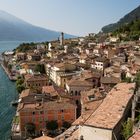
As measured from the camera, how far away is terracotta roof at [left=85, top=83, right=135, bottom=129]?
13.8 meters

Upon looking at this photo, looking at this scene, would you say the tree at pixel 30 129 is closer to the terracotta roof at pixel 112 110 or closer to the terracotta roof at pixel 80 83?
the terracotta roof at pixel 112 110

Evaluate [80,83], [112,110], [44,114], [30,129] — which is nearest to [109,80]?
[80,83]

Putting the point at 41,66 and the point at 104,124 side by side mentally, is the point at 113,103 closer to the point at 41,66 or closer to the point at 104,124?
the point at 104,124

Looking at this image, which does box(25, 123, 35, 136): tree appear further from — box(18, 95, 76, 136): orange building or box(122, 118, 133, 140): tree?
box(122, 118, 133, 140): tree

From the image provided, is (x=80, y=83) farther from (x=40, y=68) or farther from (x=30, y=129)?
(x=40, y=68)

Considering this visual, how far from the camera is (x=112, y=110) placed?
15.1 meters

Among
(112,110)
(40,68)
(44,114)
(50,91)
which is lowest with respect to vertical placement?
(44,114)

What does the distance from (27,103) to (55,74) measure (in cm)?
1470

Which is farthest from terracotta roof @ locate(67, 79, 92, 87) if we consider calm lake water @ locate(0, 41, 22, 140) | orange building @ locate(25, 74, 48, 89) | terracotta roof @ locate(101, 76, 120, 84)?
orange building @ locate(25, 74, 48, 89)

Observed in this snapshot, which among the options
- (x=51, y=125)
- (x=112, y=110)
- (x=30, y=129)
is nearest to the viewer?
(x=112, y=110)

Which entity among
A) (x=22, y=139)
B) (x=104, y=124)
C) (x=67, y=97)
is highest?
(x=104, y=124)

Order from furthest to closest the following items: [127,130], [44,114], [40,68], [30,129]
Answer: [40,68], [44,114], [30,129], [127,130]

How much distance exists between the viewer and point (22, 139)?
23.5 m

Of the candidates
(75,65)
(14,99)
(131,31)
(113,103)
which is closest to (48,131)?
(113,103)
